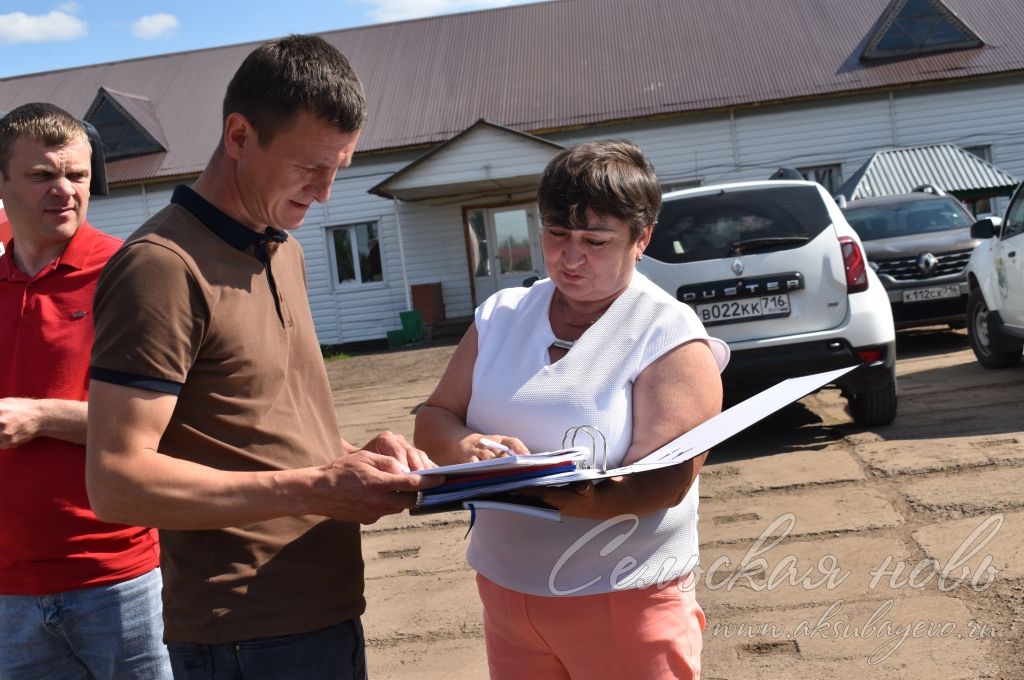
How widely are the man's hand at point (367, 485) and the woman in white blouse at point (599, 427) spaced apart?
339 millimetres

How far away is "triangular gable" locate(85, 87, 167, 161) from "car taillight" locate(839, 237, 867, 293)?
69.9 ft

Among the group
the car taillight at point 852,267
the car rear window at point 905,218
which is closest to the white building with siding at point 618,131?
the car rear window at point 905,218

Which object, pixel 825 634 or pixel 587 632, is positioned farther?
pixel 825 634

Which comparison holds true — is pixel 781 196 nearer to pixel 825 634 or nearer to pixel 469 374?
pixel 825 634

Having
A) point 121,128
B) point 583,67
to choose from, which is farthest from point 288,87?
point 121,128

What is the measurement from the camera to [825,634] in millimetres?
4062

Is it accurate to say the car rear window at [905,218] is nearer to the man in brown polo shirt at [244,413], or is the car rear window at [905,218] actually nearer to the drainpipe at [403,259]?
the drainpipe at [403,259]

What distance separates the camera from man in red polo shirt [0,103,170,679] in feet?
8.46

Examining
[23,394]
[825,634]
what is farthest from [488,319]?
[825,634]

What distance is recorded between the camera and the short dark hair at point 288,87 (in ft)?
6.42

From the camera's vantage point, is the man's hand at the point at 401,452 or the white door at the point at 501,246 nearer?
the man's hand at the point at 401,452

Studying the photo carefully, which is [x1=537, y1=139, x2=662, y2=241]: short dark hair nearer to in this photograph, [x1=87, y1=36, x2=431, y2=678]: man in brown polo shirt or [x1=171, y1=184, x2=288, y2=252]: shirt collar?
[x1=87, y1=36, x2=431, y2=678]: man in brown polo shirt

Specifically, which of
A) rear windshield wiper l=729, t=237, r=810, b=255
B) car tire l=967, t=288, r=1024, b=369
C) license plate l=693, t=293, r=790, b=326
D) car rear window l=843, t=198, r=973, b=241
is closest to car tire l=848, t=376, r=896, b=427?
license plate l=693, t=293, r=790, b=326

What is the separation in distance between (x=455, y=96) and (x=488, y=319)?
75.8 feet
